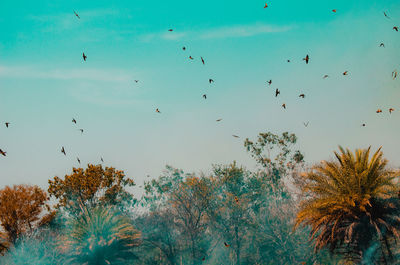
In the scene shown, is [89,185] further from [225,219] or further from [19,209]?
[225,219]

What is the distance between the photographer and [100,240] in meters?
23.2

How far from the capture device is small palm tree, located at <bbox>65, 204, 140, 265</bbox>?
2269cm

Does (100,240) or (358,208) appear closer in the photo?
(358,208)

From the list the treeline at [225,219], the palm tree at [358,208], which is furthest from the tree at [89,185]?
the palm tree at [358,208]

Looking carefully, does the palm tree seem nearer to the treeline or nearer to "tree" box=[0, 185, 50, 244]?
the treeline

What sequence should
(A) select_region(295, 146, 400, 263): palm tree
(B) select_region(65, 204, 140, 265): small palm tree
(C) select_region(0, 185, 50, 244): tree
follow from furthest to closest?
1. (C) select_region(0, 185, 50, 244): tree
2. (B) select_region(65, 204, 140, 265): small palm tree
3. (A) select_region(295, 146, 400, 263): palm tree

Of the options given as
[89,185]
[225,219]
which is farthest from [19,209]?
[225,219]

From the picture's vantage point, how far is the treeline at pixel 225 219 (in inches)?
561

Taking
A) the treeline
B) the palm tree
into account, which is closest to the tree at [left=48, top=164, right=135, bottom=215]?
the treeline

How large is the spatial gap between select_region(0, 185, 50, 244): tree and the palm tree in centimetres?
2643

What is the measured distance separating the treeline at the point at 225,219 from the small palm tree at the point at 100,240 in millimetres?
73

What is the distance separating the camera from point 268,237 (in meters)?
41.6

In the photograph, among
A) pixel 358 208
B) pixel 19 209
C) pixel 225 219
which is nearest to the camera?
pixel 358 208

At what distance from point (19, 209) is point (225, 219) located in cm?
2448
